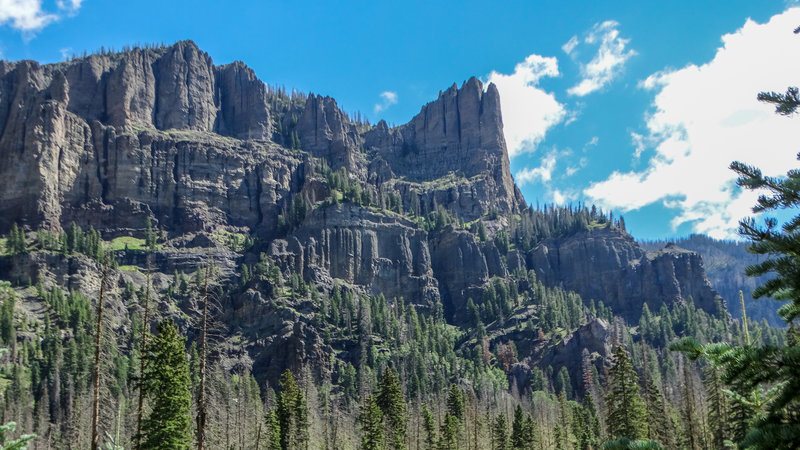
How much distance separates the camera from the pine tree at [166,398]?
1797 inches

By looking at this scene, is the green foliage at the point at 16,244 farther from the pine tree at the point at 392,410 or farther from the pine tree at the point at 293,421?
the pine tree at the point at 392,410

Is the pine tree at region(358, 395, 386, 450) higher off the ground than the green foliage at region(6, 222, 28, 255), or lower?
lower

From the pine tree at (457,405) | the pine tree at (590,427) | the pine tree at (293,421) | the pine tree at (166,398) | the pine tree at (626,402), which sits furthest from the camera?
the pine tree at (457,405)

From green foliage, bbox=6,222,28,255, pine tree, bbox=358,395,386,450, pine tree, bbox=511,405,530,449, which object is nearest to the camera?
pine tree, bbox=358,395,386,450

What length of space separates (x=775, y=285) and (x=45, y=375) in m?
152

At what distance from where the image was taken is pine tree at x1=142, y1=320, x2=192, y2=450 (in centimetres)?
4566

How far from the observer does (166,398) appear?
4625 cm

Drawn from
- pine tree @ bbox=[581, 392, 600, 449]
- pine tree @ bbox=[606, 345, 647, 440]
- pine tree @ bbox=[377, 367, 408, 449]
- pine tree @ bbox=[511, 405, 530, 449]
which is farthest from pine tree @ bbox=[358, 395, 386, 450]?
pine tree @ bbox=[606, 345, 647, 440]

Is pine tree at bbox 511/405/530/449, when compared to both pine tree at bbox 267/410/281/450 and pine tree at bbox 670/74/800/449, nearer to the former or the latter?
pine tree at bbox 267/410/281/450

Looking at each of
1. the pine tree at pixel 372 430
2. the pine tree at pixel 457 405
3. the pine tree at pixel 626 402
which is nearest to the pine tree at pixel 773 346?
the pine tree at pixel 626 402

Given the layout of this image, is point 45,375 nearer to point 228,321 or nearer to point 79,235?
point 228,321

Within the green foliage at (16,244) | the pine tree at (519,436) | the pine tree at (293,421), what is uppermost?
the green foliage at (16,244)

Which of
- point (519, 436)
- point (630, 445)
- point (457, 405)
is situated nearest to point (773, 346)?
point (630, 445)

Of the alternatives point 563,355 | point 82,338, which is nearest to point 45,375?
point 82,338
